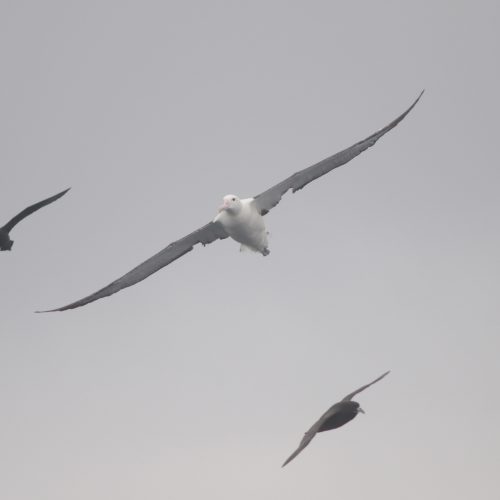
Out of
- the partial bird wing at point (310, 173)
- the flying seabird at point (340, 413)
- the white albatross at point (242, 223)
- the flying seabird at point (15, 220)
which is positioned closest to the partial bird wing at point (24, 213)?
the flying seabird at point (15, 220)

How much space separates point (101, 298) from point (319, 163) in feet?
18.3

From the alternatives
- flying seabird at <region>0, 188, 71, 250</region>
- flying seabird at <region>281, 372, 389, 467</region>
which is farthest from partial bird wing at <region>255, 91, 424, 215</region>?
flying seabird at <region>281, 372, 389, 467</region>

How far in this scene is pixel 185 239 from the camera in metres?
31.7

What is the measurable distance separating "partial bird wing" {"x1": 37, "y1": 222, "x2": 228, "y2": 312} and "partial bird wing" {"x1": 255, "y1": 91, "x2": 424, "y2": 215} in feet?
3.74

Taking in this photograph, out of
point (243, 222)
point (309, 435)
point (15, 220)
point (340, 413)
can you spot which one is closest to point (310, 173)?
point (243, 222)

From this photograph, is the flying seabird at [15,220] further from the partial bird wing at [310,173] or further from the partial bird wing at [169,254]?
the partial bird wing at [310,173]

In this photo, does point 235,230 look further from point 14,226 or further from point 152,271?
point 14,226

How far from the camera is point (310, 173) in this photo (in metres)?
31.0

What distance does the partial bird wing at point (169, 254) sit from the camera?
31.3m

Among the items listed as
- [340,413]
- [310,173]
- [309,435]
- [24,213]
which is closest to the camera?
[309,435]

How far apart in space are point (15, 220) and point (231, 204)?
194 inches

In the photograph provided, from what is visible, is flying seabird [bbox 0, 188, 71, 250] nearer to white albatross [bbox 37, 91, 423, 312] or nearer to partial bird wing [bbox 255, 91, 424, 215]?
white albatross [bbox 37, 91, 423, 312]

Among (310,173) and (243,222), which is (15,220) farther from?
(310,173)

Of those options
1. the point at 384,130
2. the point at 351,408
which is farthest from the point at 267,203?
the point at 351,408
